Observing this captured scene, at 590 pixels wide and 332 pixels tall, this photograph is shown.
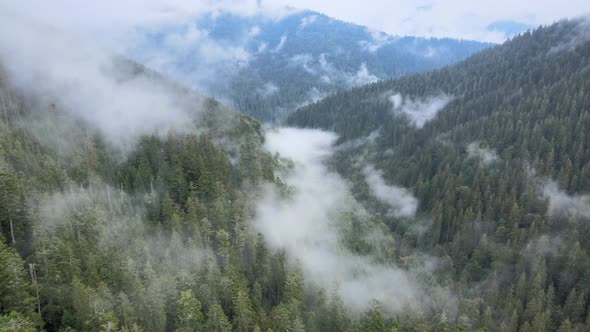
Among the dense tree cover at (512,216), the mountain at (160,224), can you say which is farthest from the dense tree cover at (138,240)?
the dense tree cover at (512,216)

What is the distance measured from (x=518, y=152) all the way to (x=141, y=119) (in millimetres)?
160483

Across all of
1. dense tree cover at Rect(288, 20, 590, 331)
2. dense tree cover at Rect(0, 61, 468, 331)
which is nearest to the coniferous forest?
dense tree cover at Rect(0, 61, 468, 331)

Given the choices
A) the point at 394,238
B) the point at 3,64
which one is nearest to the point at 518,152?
the point at 394,238

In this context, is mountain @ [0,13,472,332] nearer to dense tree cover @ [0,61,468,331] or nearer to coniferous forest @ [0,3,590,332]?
dense tree cover @ [0,61,468,331]

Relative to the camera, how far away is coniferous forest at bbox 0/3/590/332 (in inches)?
2509

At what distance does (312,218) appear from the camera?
12938 cm

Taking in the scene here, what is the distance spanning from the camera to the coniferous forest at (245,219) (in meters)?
63.7

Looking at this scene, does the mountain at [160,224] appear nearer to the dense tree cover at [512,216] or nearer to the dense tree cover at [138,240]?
the dense tree cover at [138,240]

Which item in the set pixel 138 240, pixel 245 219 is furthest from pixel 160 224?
pixel 245 219

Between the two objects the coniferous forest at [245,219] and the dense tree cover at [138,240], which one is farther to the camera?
the coniferous forest at [245,219]

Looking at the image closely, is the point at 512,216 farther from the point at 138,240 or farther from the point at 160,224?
the point at 138,240

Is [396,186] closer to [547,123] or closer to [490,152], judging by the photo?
[490,152]

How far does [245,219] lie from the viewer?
325 feet

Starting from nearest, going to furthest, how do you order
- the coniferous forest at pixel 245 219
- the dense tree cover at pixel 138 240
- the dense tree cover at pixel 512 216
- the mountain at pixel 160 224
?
the dense tree cover at pixel 138 240
the mountain at pixel 160 224
the coniferous forest at pixel 245 219
the dense tree cover at pixel 512 216
